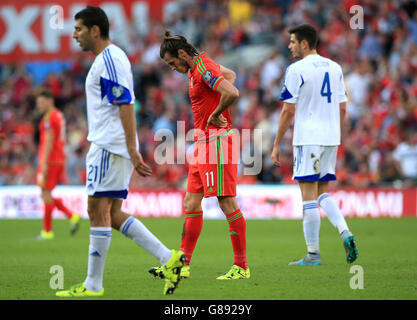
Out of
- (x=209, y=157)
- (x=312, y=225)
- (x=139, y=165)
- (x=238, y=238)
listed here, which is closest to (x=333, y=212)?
(x=312, y=225)

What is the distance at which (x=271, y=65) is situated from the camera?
22297mm

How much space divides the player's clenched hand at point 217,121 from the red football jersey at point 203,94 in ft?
0.65

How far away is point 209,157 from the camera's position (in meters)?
8.05

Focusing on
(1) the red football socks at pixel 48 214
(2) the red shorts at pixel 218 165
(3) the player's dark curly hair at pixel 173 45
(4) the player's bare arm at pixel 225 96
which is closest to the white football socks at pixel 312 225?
(2) the red shorts at pixel 218 165

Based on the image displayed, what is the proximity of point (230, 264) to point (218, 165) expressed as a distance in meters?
1.90

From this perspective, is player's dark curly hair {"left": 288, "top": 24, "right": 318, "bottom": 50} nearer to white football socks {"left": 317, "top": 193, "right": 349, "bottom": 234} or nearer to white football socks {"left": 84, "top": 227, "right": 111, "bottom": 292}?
white football socks {"left": 317, "top": 193, "right": 349, "bottom": 234}

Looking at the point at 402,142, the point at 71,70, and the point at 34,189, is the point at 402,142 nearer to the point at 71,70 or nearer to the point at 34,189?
the point at 34,189

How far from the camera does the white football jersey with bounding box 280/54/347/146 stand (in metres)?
9.23

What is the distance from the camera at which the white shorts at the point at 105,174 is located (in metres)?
6.61

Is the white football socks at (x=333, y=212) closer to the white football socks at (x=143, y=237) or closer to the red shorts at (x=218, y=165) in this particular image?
the red shorts at (x=218, y=165)

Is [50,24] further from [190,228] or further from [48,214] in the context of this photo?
[190,228]

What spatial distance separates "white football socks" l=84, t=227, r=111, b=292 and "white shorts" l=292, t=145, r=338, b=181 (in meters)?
3.22

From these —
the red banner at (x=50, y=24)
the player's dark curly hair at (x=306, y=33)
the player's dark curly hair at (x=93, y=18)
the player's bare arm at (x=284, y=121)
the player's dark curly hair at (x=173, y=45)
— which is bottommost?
the player's bare arm at (x=284, y=121)
